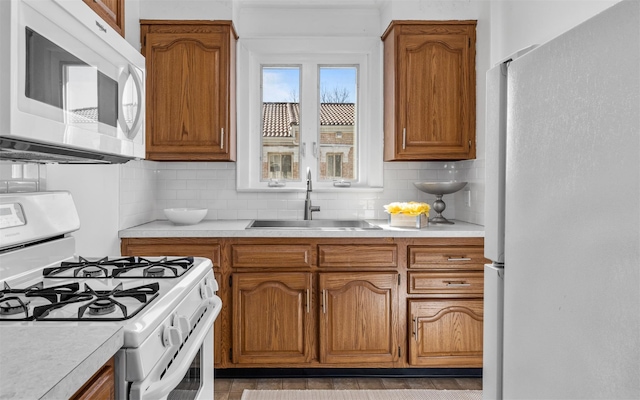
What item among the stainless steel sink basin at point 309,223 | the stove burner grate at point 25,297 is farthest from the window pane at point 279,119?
the stove burner grate at point 25,297

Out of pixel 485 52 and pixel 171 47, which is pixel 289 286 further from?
pixel 485 52

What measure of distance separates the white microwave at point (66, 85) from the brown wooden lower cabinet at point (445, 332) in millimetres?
1798

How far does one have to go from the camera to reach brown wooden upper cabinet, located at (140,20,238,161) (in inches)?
111

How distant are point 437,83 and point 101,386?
8.55 ft

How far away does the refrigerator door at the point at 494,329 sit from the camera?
0.99m

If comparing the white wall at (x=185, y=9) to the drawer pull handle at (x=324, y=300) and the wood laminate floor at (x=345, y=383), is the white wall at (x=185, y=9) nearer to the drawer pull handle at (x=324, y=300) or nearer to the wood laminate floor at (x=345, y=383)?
the drawer pull handle at (x=324, y=300)

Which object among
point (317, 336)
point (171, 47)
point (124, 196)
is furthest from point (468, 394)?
point (171, 47)

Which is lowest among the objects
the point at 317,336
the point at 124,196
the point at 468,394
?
the point at 468,394

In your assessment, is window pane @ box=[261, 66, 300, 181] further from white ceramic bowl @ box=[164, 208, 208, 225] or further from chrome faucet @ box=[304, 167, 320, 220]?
white ceramic bowl @ box=[164, 208, 208, 225]

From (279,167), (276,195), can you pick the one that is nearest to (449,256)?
(276,195)

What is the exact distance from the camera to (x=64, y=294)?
1143mm

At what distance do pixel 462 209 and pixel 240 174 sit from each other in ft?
5.15

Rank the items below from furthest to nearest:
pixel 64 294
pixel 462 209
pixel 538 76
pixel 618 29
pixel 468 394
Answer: pixel 462 209 → pixel 468 394 → pixel 64 294 → pixel 538 76 → pixel 618 29

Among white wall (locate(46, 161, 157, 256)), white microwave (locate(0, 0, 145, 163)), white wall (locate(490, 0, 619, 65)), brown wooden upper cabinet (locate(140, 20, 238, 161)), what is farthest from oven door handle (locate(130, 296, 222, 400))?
white wall (locate(490, 0, 619, 65))
